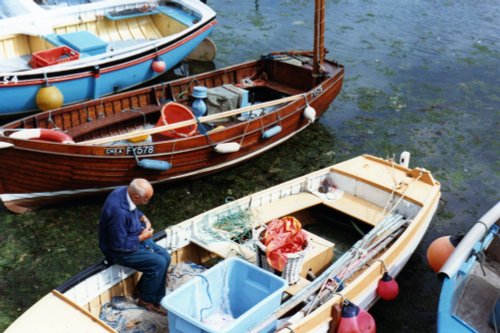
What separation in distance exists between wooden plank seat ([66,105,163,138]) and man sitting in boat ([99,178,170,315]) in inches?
162

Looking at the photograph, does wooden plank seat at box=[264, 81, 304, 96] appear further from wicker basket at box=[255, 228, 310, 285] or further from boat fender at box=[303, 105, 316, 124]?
wicker basket at box=[255, 228, 310, 285]

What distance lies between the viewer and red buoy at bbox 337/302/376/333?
606cm

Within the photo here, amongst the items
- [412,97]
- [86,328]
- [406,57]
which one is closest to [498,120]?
[412,97]

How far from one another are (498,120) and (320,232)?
7011mm

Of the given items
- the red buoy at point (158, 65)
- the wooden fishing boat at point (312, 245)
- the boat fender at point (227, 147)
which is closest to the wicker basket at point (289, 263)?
the wooden fishing boat at point (312, 245)

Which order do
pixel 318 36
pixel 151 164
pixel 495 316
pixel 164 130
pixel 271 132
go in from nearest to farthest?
pixel 495 316 → pixel 151 164 → pixel 164 130 → pixel 271 132 → pixel 318 36

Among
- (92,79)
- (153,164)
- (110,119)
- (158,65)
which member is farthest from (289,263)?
(158,65)

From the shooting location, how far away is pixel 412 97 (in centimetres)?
1422

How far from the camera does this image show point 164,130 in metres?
9.16

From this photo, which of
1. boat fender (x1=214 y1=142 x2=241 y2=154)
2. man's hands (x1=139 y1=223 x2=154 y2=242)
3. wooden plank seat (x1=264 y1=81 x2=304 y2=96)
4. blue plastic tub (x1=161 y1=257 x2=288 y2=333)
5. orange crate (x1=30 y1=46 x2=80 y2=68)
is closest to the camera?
blue plastic tub (x1=161 y1=257 x2=288 y2=333)

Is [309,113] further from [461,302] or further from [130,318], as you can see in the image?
[130,318]

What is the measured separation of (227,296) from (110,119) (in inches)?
206

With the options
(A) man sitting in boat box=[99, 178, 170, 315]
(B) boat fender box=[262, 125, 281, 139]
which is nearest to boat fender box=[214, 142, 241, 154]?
(B) boat fender box=[262, 125, 281, 139]

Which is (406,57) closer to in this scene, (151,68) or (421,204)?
(151,68)
